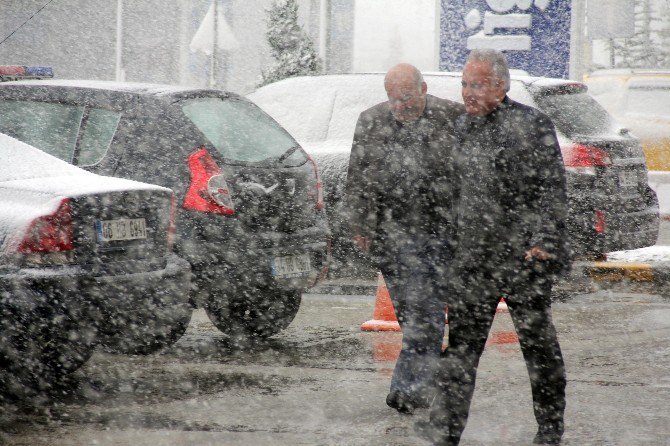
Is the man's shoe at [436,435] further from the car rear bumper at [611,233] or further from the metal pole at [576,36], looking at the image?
the metal pole at [576,36]

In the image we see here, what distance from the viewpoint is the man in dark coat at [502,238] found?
15.0ft

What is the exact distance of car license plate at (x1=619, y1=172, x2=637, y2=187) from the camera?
9422 mm

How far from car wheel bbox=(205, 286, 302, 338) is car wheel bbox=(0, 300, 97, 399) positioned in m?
1.90

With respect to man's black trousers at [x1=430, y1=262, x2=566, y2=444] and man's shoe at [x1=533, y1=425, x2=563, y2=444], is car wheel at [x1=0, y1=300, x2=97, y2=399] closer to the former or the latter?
man's black trousers at [x1=430, y1=262, x2=566, y2=444]

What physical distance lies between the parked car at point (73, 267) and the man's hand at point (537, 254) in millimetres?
2113

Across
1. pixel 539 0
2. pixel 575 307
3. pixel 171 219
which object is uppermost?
pixel 539 0

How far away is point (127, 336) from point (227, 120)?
1852 mm

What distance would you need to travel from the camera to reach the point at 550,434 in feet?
15.4

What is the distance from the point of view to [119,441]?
189 inches

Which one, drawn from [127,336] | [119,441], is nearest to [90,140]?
[127,336]

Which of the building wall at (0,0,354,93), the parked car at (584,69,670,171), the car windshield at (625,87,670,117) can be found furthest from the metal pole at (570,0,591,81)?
the building wall at (0,0,354,93)

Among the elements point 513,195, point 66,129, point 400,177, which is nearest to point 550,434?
point 513,195

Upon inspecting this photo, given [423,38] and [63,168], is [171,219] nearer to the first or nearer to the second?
[63,168]

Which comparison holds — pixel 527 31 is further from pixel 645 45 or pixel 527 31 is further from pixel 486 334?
pixel 645 45
